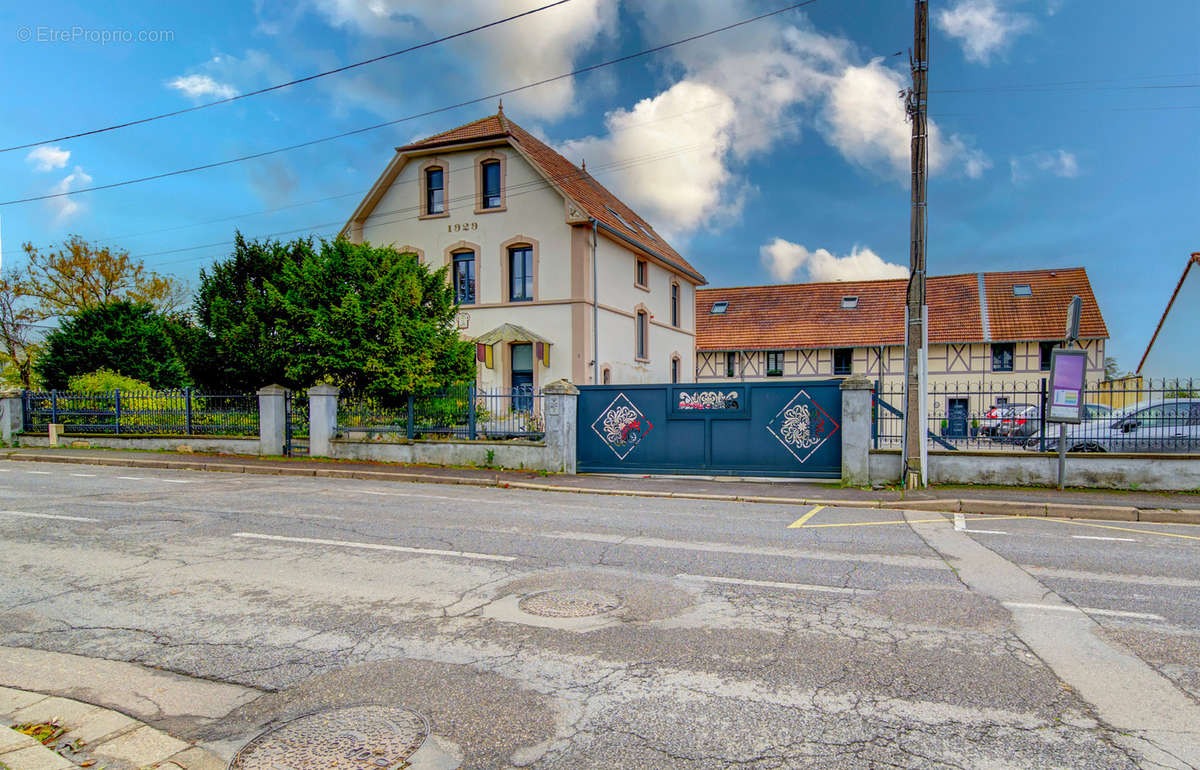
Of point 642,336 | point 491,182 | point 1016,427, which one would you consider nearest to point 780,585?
point 1016,427

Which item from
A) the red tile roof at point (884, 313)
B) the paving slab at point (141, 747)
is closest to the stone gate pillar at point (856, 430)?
the paving slab at point (141, 747)

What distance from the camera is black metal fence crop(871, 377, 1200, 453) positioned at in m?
11.8

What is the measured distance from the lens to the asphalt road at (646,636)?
3.26 m

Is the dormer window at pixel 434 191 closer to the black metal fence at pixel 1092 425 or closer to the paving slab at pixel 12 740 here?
the black metal fence at pixel 1092 425

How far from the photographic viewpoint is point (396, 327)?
55.4ft

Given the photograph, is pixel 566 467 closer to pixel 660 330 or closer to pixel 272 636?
pixel 272 636

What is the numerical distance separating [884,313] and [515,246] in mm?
24646

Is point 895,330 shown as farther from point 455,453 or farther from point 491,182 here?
point 455,453

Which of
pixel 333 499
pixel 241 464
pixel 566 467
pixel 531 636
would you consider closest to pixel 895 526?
pixel 531 636

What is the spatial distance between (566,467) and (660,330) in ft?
57.8

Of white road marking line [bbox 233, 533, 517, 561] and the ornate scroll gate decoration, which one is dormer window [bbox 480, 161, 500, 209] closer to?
the ornate scroll gate decoration

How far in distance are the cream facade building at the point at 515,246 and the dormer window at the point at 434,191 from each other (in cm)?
4

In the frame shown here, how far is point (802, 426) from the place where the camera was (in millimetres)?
13664

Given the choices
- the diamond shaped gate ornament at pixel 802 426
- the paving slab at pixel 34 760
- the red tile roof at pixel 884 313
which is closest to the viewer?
the paving slab at pixel 34 760
